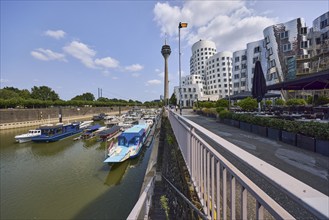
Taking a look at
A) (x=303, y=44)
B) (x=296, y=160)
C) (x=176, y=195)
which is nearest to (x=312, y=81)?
(x=296, y=160)

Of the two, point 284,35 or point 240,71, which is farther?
point 240,71

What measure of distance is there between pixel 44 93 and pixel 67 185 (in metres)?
66.1

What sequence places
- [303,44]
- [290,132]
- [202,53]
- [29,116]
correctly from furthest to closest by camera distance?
[202,53] < [29,116] < [303,44] < [290,132]

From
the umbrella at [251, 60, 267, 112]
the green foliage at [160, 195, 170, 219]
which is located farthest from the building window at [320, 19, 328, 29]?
the green foliage at [160, 195, 170, 219]

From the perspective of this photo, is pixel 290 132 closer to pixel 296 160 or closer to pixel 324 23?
pixel 296 160

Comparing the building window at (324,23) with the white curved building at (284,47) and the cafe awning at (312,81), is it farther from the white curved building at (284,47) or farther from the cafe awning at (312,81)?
the cafe awning at (312,81)

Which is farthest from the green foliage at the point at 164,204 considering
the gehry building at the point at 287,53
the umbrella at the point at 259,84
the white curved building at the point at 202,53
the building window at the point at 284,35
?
the white curved building at the point at 202,53

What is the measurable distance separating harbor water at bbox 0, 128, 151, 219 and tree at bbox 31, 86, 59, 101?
5153cm

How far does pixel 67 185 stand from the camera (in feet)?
34.8

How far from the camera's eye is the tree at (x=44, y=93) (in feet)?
200

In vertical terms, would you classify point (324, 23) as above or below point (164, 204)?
above

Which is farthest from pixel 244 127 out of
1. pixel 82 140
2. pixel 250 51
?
pixel 250 51

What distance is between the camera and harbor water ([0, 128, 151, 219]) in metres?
8.16

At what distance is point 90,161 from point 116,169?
351 centimetres
